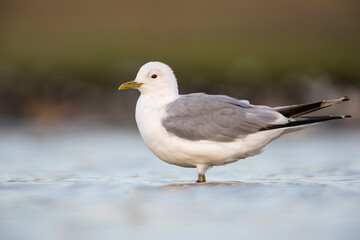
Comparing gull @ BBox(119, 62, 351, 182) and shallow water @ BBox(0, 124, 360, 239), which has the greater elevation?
gull @ BBox(119, 62, 351, 182)

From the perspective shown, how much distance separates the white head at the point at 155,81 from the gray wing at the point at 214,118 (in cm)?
32

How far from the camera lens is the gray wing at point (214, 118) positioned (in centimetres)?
714

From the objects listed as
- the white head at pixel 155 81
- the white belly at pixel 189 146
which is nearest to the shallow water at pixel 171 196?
the white belly at pixel 189 146

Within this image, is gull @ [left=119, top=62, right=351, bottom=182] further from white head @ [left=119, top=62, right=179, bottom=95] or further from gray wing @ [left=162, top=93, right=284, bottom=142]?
white head @ [left=119, top=62, right=179, bottom=95]

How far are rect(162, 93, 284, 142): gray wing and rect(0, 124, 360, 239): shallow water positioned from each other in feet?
1.65

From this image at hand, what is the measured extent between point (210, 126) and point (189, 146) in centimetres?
37

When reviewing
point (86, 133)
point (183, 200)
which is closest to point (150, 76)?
point (183, 200)

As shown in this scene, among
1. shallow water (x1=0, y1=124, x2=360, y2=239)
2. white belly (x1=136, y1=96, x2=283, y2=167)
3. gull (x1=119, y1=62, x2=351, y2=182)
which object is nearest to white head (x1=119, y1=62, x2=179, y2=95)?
gull (x1=119, y1=62, x2=351, y2=182)

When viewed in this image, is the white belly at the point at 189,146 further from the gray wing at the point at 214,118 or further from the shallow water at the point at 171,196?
the shallow water at the point at 171,196

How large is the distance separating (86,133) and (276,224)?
8.44 m

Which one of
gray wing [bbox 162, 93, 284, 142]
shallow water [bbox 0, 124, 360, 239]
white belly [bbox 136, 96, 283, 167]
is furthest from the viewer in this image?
gray wing [bbox 162, 93, 284, 142]

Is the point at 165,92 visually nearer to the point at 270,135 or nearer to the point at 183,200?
the point at 270,135

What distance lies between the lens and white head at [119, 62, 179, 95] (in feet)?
24.8

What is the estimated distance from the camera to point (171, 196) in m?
6.13
